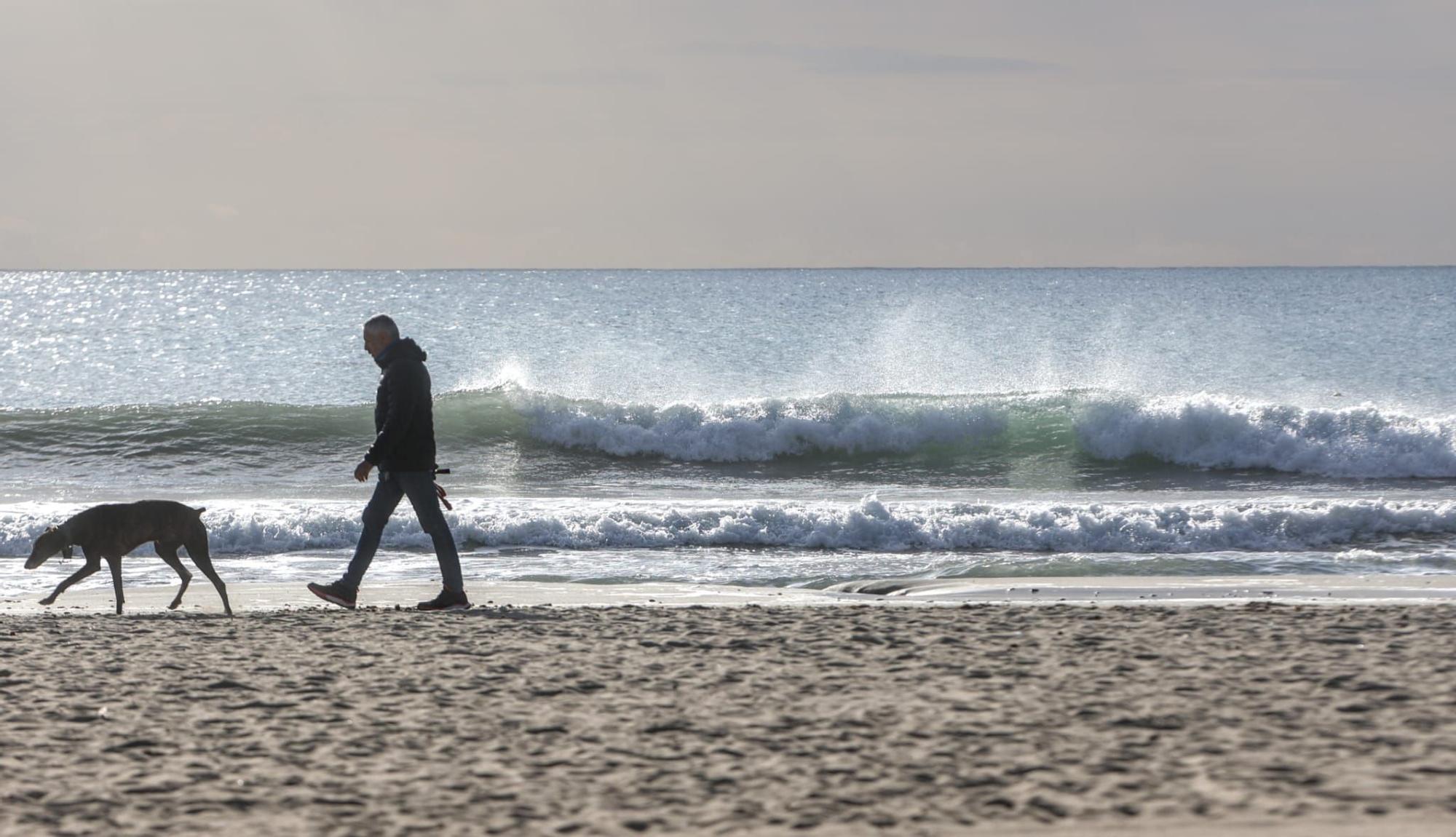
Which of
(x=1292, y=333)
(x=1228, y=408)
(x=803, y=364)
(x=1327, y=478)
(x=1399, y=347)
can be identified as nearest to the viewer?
(x=1327, y=478)

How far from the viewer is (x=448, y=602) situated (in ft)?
25.9

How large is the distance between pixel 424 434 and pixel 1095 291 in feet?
325

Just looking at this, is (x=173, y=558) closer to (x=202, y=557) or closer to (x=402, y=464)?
(x=202, y=557)

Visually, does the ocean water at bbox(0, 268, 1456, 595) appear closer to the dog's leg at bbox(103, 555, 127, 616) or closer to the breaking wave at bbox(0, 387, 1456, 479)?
the breaking wave at bbox(0, 387, 1456, 479)

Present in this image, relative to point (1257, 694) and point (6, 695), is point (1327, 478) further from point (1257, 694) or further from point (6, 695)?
point (6, 695)

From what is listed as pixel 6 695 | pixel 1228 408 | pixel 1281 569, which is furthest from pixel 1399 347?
pixel 6 695

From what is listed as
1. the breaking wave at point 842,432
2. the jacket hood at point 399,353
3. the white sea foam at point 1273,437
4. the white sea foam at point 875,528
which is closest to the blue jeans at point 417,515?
the jacket hood at point 399,353

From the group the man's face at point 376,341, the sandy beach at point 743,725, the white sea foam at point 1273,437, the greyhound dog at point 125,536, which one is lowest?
the sandy beach at point 743,725

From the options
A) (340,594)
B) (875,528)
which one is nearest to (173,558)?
(340,594)

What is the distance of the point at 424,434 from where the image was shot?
7.95 metres

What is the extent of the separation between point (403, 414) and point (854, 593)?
336 centimetres

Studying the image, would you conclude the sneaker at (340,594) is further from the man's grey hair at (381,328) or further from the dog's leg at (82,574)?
the man's grey hair at (381,328)

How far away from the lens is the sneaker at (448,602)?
7.89 meters

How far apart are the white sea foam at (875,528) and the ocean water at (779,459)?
3cm
